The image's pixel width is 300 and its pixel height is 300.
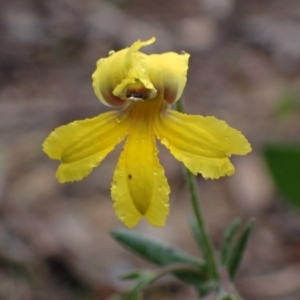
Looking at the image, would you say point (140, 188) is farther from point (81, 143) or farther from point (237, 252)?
point (237, 252)

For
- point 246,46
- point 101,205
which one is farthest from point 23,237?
point 246,46

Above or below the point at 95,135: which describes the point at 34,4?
above

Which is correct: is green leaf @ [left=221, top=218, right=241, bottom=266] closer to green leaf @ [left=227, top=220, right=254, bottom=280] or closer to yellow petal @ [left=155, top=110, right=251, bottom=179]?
green leaf @ [left=227, top=220, right=254, bottom=280]

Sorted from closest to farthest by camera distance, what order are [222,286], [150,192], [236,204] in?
[150,192] < [222,286] < [236,204]

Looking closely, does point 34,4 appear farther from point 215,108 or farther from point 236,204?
point 236,204

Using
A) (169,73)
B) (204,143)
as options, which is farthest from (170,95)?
(204,143)

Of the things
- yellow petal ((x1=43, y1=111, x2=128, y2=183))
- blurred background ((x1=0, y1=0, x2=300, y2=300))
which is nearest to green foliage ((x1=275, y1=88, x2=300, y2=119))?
blurred background ((x1=0, y1=0, x2=300, y2=300))

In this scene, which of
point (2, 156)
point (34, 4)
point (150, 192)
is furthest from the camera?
point (34, 4)
